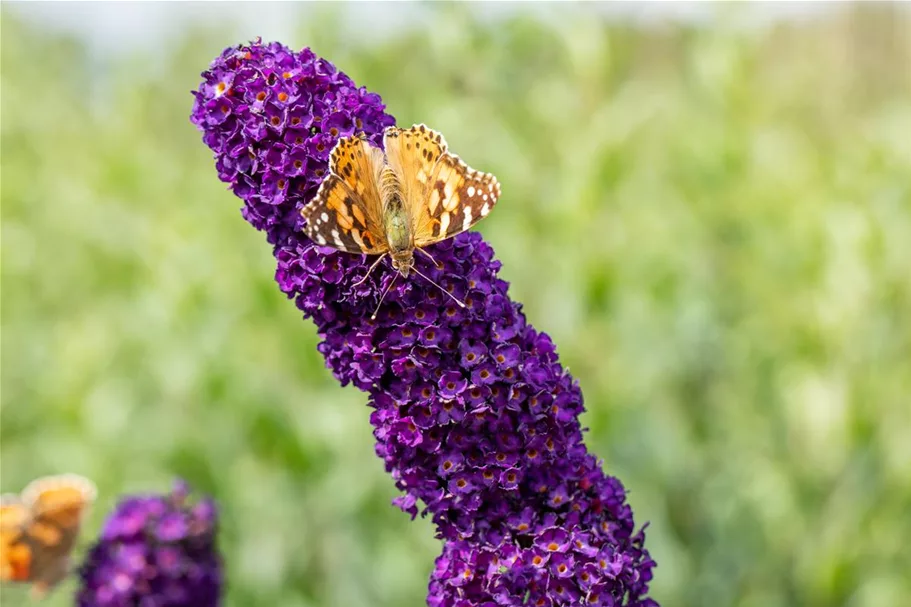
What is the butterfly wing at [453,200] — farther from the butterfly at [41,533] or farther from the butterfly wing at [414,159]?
the butterfly at [41,533]

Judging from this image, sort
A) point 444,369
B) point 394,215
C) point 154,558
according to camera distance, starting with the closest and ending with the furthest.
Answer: point 444,369
point 394,215
point 154,558

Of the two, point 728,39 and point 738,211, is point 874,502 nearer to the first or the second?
point 738,211

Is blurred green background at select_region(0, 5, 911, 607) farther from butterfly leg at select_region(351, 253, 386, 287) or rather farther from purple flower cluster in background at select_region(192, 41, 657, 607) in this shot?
butterfly leg at select_region(351, 253, 386, 287)

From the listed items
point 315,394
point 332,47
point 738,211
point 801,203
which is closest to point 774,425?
point 738,211

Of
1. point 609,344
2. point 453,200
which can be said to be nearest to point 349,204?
point 453,200

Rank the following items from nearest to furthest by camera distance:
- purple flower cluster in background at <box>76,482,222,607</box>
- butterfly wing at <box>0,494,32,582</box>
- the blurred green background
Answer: purple flower cluster in background at <box>76,482,222,607</box> < butterfly wing at <box>0,494,32,582</box> < the blurred green background

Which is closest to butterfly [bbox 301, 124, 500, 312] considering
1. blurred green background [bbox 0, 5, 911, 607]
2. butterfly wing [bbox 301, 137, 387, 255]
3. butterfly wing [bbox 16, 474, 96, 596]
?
butterfly wing [bbox 301, 137, 387, 255]

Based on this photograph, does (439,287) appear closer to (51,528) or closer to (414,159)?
(414,159)
